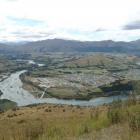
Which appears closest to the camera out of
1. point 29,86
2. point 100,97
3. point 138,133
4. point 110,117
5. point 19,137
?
point 138,133

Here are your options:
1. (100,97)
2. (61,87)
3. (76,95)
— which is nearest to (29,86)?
(61,87)

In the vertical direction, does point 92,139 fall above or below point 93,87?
above

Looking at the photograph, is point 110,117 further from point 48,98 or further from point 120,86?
point 120,86

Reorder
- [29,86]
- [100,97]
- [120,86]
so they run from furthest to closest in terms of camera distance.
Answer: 1. [29,86]
2. [120,86]
3. [100,97]

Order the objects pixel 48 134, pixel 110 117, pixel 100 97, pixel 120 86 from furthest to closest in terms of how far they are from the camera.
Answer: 1. pixel 120 86
2. pixel 100 97
3. pixel 110 117
4. pixel 48 134

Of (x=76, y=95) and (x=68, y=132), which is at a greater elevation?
(x=68, y=132)

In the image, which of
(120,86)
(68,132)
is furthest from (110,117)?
(120,86)

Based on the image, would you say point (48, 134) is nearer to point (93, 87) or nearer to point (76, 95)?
point (76, 95)

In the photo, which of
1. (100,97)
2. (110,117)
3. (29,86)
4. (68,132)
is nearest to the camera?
(68,132)

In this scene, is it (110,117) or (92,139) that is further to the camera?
(110,117)
